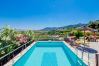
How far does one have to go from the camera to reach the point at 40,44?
19.2 m

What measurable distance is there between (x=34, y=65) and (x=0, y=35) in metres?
2.21

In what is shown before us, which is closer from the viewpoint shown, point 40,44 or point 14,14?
point 40,44

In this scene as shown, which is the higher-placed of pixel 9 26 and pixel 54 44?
pixel 9 26

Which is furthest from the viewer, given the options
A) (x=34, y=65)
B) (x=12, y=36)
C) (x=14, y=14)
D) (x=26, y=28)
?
(x=14, y=14)

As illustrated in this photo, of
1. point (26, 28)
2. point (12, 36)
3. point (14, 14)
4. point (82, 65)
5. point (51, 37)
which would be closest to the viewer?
point (82, 65)

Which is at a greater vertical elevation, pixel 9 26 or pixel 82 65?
pixel 9 26

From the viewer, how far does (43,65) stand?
9.95 m

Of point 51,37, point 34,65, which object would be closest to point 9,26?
point 34,65

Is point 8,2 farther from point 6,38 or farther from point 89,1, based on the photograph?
point 6,38

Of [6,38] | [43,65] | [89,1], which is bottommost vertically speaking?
[43,65]

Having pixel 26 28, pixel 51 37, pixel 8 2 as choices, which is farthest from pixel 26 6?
pixel 26 28

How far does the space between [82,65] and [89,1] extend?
609 inches

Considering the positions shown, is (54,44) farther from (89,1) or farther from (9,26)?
(9,26)

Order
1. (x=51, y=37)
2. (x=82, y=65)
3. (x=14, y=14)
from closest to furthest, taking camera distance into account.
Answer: (x=82, y=65) → (x=51, y=37) → (x=14, y=14)
